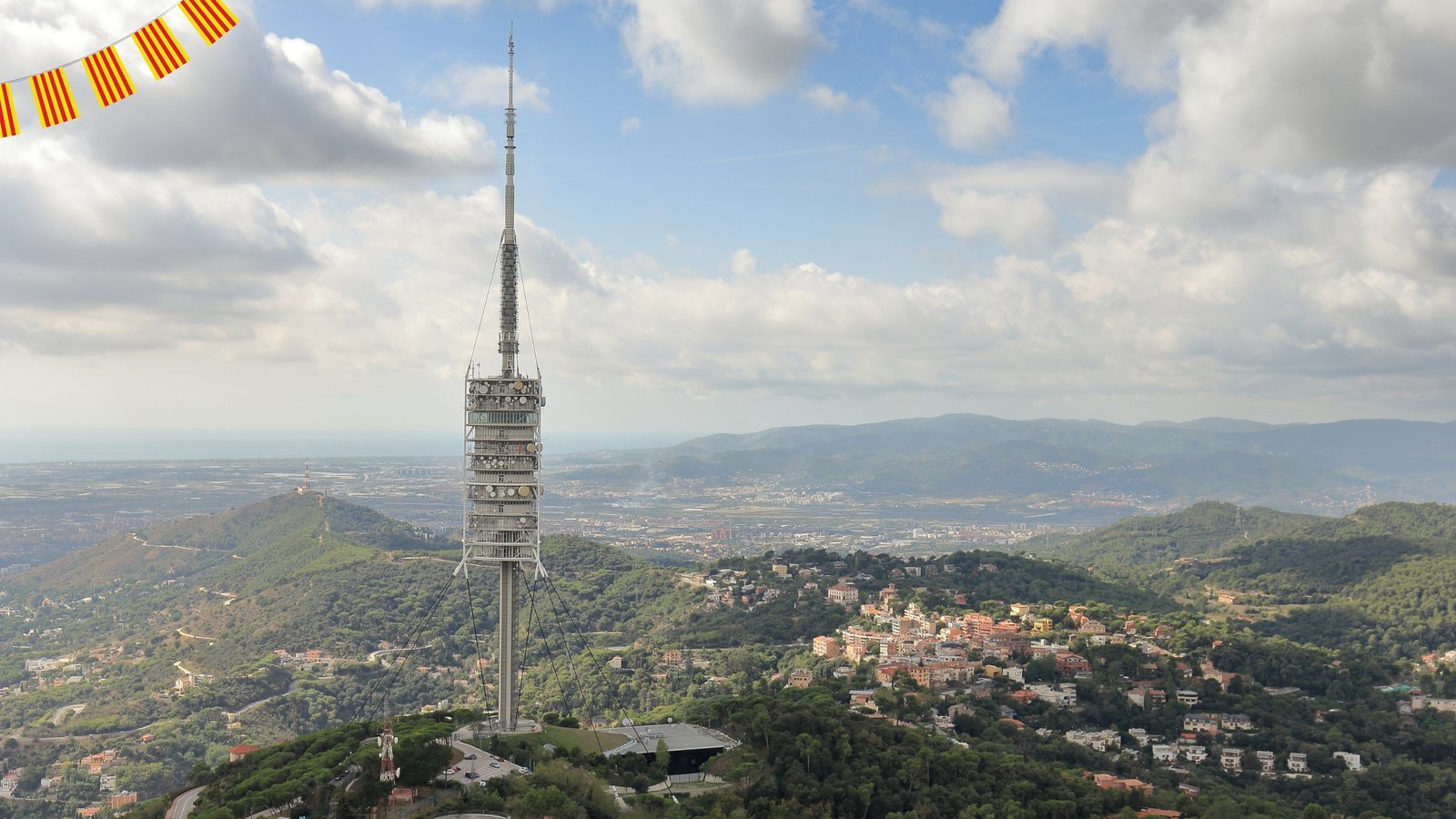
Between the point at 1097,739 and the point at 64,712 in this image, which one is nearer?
the point at 1097,739

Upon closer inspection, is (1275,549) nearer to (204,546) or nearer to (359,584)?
(359,584)

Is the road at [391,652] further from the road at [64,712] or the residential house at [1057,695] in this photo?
the residential house at [1057,695]

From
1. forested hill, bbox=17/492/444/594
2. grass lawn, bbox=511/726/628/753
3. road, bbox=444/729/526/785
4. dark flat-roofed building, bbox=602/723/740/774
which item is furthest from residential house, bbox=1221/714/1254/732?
forested hill, bbox=17/492/444/594

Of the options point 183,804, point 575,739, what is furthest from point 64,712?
point 575,739

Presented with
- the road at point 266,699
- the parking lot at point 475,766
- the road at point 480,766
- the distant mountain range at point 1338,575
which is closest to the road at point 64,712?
the road at point 266,699

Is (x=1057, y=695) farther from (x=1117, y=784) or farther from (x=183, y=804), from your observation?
(x=183, y=804)

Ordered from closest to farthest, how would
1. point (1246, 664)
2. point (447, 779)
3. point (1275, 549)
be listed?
point (447, 779), point (1246, 664), point (1275, 549)

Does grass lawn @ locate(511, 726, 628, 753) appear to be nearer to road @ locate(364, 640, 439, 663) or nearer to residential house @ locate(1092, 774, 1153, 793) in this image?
residential house @ locate(1092, 774, 1153, 793)

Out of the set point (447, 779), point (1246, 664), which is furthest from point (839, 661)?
point (447, 779)
